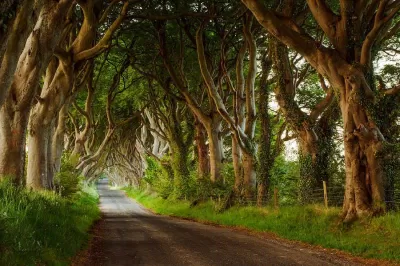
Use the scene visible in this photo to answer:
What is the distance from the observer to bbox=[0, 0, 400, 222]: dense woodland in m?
12.5

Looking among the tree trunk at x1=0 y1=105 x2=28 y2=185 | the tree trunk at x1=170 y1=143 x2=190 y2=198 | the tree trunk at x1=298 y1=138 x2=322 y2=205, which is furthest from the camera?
the tree trunk at x1=170 y1=143 x2=190 y2=198

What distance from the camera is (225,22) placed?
70.6 ft

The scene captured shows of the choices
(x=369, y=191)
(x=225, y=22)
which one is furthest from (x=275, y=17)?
(x=225, y=22)

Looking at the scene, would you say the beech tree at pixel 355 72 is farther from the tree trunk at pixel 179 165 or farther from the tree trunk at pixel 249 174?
the tree trunk at pixel 179 165

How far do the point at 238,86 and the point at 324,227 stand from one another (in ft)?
32.3

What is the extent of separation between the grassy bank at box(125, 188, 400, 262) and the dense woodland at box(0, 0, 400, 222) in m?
0.66

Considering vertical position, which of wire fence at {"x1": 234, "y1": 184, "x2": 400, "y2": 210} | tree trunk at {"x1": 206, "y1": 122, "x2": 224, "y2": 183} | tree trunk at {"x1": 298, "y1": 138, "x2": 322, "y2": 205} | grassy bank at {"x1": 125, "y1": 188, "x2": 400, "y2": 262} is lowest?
grassy bank at {"x1": 125, "y1": 188, "x2": 400, "y2": 262}

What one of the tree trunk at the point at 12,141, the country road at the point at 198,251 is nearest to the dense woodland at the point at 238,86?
the tree trunk at the point at 12,141

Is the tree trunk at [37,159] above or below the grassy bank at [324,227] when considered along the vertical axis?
above

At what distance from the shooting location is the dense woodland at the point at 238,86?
12531 mm

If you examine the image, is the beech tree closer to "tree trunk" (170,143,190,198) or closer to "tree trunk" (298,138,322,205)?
"tree trunk" (298,138,322,205)

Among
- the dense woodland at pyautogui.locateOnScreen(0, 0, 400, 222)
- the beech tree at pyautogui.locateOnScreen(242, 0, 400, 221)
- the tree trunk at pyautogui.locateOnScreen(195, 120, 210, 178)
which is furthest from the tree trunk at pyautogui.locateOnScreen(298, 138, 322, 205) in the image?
the tree trunk at pyautogui.locateOnScreen(195, 120, 210, 178)

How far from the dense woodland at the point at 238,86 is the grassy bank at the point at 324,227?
2.17ft

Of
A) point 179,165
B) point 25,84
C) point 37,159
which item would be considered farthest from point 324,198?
point 179,165
